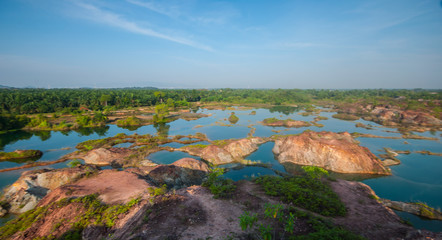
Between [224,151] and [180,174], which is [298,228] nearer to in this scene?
[180,174]

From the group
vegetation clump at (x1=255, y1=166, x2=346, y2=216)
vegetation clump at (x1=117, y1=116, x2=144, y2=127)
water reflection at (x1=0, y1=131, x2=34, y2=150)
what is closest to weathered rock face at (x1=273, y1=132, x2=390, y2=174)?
vegetation clump at (x1=255, y1=166, x2=346, y2=216)

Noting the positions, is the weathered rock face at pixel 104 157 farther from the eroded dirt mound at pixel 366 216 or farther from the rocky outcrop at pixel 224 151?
the eroded dirt mound at pixel 366 216

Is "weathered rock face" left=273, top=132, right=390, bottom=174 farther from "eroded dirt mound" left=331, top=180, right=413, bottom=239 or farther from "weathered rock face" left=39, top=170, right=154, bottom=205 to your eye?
"weathered rock face" left=39, top=170, right=154, bottom=205

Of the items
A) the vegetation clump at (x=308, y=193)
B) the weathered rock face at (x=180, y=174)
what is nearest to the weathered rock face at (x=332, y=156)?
the vegetation clump at (x=308, y=193)

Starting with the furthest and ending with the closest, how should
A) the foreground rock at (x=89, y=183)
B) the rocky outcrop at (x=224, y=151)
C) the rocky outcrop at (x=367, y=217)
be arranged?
the rocky outcrop at (x=224, y=151)
the foreground rock at (x=89, y=183)
the rocky outcrop at (x=367, y=217)

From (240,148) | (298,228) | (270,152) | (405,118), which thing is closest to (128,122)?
(240,148)

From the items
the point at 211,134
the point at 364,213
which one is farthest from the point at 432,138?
the point at 211,134

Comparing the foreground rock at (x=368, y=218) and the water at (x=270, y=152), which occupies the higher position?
the foreground rock at (x=368, y=218)
